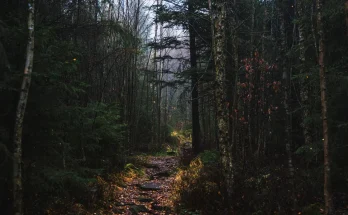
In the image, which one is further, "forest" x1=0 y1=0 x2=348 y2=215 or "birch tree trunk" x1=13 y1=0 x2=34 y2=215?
"forest" x1=0 y1=0 x2=348 y2=215

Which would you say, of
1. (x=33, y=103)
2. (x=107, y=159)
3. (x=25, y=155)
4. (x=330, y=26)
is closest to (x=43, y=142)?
(x=25, y=155)

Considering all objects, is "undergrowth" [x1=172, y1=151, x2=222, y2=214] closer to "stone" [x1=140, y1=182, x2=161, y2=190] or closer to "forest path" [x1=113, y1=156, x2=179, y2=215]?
"forest path" [x1=113, y1=156, x2=179, y2=215]

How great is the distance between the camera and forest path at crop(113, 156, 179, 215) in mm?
7387

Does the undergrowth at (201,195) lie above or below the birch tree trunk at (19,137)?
below

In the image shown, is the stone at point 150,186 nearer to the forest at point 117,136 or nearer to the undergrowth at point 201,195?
the forest at point 117,136

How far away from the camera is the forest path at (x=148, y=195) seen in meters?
7.39

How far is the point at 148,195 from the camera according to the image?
29.7 ft

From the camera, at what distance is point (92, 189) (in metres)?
7.29

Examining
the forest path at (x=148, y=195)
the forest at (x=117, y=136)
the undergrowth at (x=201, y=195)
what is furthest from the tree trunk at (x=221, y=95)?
the forest path at (x=148, y=195)

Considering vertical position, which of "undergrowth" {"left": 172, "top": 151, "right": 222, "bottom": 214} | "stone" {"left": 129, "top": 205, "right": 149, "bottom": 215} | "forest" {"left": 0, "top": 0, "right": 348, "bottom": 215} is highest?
"forest" {"left": 0, "top": 0, "right": 348, "bottom": 215}

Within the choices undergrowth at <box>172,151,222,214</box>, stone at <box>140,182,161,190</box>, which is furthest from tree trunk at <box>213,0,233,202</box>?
stone at <box>140,182,161,190</box>

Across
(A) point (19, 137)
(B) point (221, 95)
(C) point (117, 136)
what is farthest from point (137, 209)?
(A) point (19, 137)

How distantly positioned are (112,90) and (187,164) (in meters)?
5.81

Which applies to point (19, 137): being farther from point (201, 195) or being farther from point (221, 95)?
point (201, 195)
